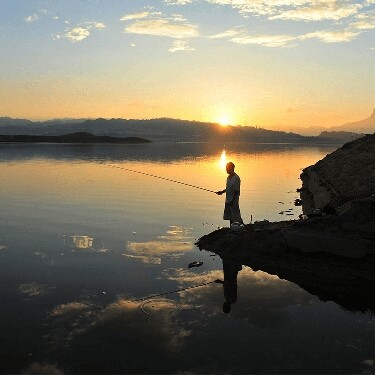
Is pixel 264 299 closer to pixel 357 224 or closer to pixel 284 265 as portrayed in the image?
pixel 284 265

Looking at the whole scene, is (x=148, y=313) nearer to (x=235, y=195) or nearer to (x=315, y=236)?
(x=315, y=236)

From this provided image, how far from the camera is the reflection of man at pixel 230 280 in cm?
938

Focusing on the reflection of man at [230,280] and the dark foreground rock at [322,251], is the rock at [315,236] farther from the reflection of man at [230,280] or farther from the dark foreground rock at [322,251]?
the reflection of man at [230,280]

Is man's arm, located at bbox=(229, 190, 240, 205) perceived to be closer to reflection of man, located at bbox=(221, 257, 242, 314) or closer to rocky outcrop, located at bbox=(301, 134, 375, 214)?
reflection of man, located at bbox=(221, 257, 242, 314)

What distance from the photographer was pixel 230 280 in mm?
10898

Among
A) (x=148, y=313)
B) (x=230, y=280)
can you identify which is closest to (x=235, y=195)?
(x=230, y=280)

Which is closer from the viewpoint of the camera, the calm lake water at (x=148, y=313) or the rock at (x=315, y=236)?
the calm lake water at (x=148, y=313)

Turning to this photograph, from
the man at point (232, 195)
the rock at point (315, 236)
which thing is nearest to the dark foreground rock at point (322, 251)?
the rock at point (315, 236)

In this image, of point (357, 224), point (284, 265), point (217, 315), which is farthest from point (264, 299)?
point (357, 224)

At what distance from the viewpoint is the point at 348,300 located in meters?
9.73

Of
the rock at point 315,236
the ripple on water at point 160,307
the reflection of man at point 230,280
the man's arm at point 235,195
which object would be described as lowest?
the reflection of man at point 230,280

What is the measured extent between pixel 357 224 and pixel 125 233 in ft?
26.2

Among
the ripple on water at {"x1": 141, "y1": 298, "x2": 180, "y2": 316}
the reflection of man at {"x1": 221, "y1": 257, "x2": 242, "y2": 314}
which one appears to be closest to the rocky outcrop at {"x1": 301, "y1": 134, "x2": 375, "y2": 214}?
the reflection of man at {"x1": 221, "y1": 257, "x2": 242, "y2": 314}

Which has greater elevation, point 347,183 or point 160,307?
point 347,183
